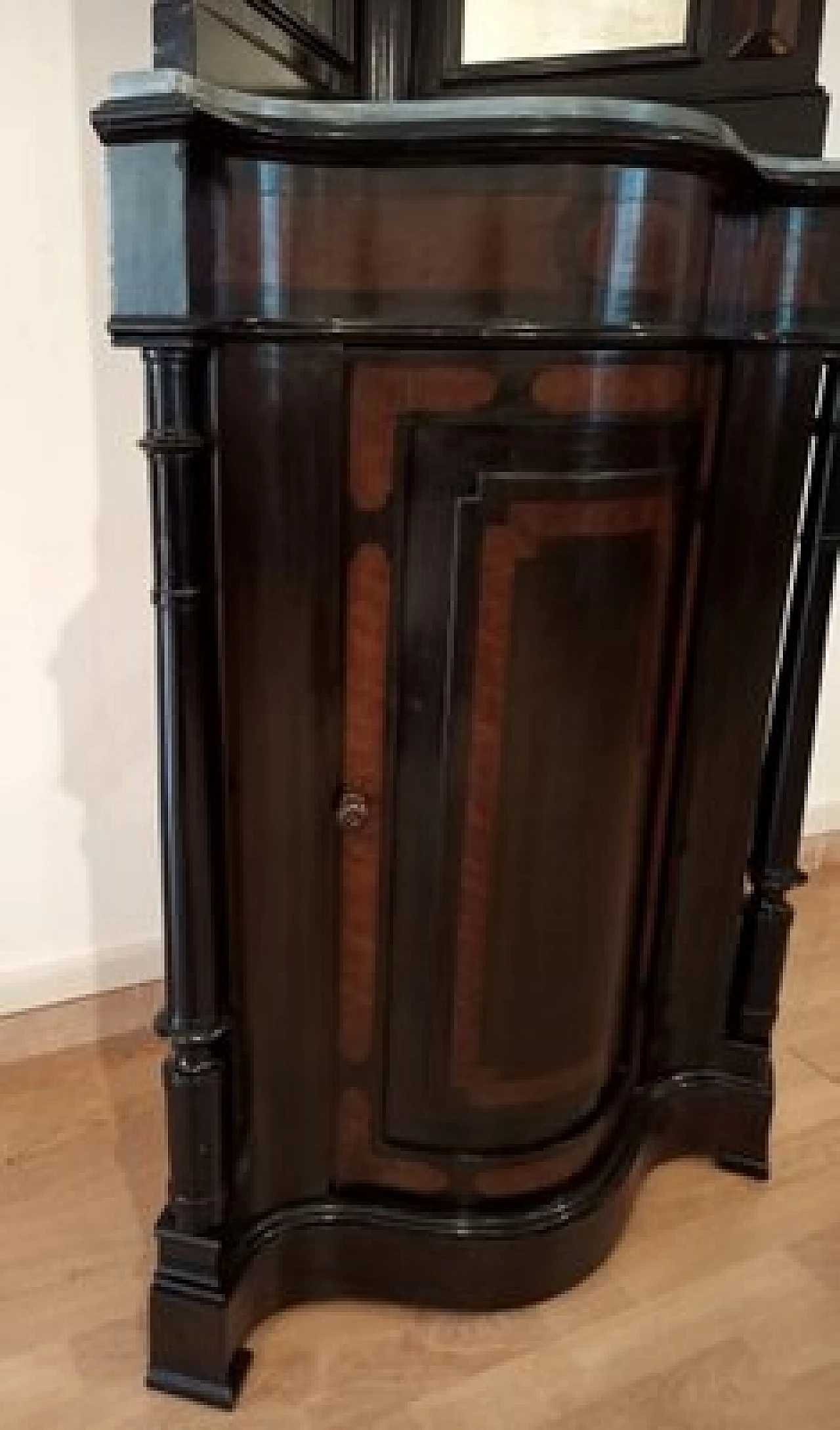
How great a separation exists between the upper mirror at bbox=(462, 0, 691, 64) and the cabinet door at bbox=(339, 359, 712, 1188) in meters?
0.45

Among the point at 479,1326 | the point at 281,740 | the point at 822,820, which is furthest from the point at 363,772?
the point at 822,820

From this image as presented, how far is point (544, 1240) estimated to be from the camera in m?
1.42

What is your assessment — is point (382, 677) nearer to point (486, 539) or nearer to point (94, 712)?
point (486, 539)

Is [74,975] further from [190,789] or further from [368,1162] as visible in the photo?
[190,789]

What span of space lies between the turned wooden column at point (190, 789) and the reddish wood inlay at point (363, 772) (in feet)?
0.46

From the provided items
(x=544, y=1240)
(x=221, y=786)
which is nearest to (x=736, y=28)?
(x=221, y=786)

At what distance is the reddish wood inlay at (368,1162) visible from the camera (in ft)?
4.51

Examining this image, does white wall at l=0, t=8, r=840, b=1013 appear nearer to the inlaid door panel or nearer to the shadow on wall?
the shadow on wall

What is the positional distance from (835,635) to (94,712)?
5.18 ft

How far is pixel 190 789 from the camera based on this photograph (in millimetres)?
1130

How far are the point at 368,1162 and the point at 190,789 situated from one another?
1.85 ft

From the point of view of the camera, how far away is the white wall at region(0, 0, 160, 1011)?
4.97 ft

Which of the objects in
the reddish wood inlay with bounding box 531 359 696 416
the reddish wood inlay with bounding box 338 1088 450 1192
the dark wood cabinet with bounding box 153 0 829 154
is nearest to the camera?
the reddish wood inlay with bounding box 531 359 696 416

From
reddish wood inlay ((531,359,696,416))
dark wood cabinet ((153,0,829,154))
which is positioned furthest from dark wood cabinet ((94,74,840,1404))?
dark wood cabinet ((153,0,829,154))
